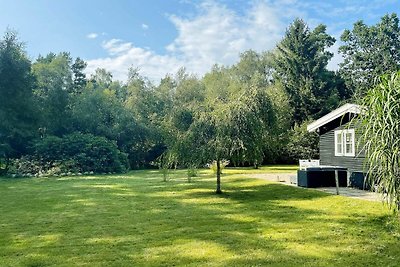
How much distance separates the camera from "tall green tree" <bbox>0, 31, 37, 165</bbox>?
24688mm

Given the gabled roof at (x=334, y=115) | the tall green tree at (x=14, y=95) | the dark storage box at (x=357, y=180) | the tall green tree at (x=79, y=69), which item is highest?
the tall green tree at (x=79, y=69)

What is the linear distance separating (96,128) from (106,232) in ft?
80.7

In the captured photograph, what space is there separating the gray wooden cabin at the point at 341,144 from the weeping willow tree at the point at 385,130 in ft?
27.1

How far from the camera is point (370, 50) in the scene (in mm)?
42969

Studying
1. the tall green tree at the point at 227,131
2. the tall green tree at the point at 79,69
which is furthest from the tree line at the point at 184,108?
the tall green tree at the point at 79,69

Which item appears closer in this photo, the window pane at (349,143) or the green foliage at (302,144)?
the window pane at (349,143)

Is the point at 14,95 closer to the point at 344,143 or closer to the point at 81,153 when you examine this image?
the point at 81,153

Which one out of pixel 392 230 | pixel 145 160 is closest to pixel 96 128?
pixel 145 160

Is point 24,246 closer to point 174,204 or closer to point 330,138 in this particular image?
point 174,204

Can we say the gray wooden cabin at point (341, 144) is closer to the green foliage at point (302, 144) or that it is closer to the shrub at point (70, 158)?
the green foliage at point (302, 144)

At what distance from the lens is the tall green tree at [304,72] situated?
3344 centimetres

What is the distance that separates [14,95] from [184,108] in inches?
637

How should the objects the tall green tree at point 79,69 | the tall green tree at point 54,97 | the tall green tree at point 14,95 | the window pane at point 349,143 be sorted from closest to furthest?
the window pane at point 349,143 → the tall green tree at point 14,95 → the tall green tree at point 54,97 → the tall green tree at point 79,69

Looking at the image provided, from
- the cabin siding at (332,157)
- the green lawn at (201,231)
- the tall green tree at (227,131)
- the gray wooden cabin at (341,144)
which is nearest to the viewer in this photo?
the green lawn at (201,231)
